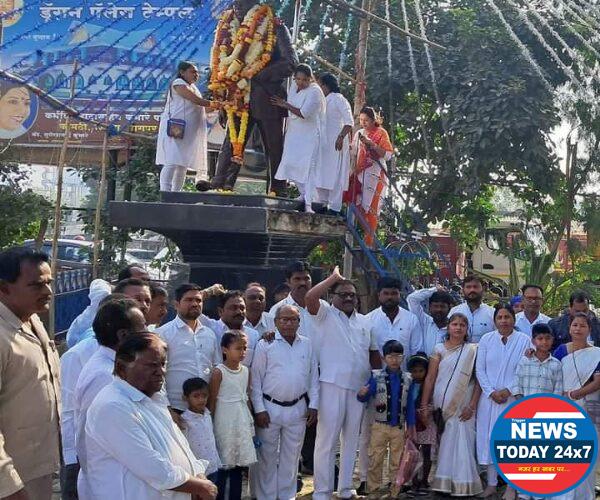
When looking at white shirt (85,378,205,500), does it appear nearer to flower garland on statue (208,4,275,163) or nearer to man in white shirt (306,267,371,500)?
man in white shirt (306,267,371,500)

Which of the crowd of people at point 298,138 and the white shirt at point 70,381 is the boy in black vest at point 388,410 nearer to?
the crowd of people at point 298,138

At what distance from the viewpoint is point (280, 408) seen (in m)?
7.02

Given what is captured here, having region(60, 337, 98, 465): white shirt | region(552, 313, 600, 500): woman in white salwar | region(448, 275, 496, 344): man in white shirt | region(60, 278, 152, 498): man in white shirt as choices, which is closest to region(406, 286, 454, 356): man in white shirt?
region(448, 275, 496, 344): man in white shirt

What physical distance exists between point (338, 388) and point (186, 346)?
1.54 metres

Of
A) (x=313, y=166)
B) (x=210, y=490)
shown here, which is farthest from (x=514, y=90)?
(x=210, y=490)

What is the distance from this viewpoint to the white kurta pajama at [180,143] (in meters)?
9.86

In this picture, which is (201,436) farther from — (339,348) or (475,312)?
(475,312)

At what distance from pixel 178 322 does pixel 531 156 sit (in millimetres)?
11027

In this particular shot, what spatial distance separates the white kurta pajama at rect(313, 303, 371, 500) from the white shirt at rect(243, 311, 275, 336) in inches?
13.3

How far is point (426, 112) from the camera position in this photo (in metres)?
17.8

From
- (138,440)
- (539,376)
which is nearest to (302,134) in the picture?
(539,376)

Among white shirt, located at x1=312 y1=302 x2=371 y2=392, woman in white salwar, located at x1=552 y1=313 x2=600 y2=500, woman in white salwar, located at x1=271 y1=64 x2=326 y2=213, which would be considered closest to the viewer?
woman in white salwar, located at x1=552 y1=313 x2=600 y2=500

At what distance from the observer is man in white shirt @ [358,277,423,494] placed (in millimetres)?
7902

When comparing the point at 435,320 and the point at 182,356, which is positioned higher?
the point at 435,320
